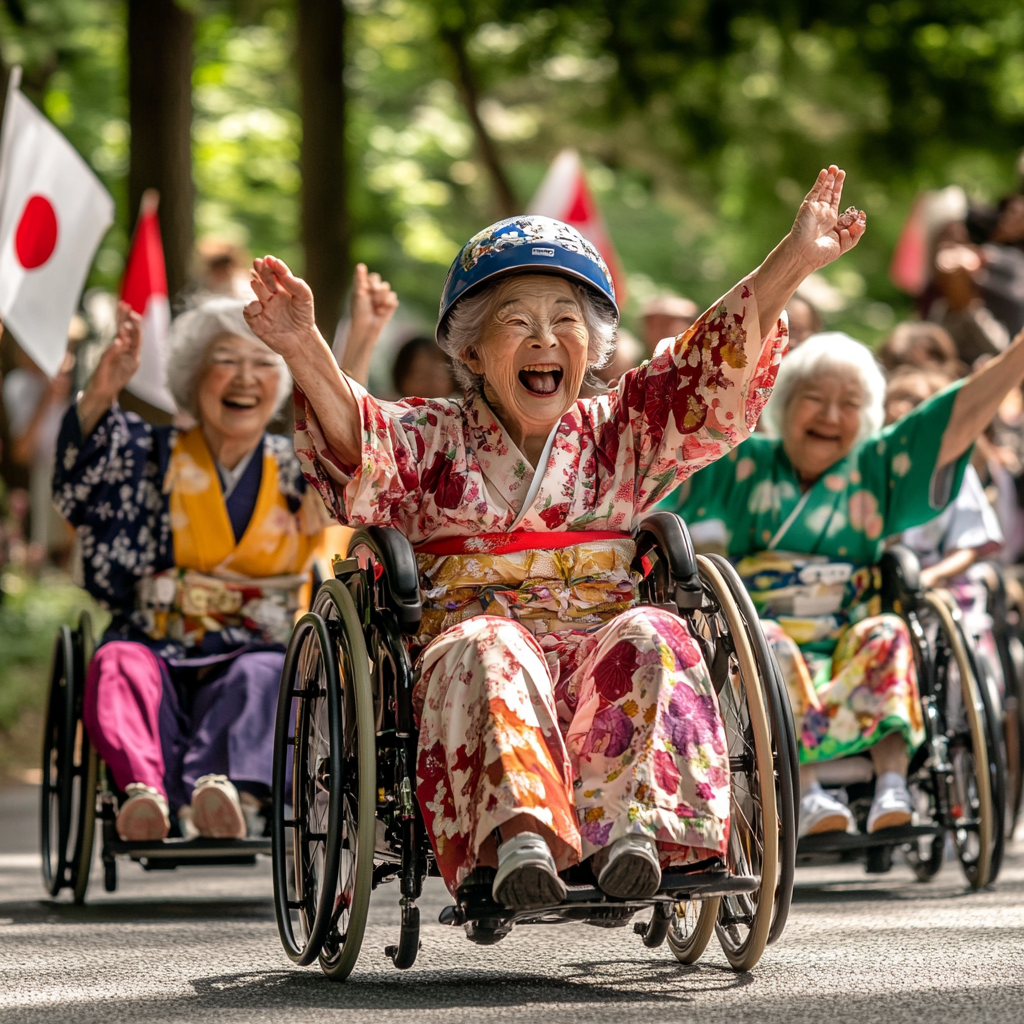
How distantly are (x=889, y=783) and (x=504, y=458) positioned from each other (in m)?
1.84

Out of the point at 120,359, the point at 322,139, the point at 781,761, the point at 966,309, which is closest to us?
the point at 781,761

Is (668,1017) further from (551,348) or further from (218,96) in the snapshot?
(218,96)

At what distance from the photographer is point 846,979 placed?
389 centimetres

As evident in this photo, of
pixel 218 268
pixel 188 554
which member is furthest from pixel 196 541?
pixel 218 268

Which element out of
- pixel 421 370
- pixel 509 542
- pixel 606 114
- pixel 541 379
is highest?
pixel 606 114

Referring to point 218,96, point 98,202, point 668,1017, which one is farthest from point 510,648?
point 218,96

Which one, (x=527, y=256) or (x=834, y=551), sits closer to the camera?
(x=527, y=256)

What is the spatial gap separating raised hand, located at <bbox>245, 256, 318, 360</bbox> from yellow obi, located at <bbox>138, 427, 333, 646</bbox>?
1.88 m

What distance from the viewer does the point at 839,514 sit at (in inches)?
232

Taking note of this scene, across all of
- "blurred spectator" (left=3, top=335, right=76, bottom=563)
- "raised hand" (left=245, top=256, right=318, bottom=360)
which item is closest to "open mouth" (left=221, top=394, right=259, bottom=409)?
"raised hand" (left=245, top=256, right=318, bottom=360)

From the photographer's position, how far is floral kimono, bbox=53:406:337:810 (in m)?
5.81

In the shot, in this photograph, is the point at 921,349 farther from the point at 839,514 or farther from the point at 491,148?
the point at 491,148

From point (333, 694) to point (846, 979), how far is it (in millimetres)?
1143

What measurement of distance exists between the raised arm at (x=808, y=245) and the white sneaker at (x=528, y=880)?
1.30 metres
